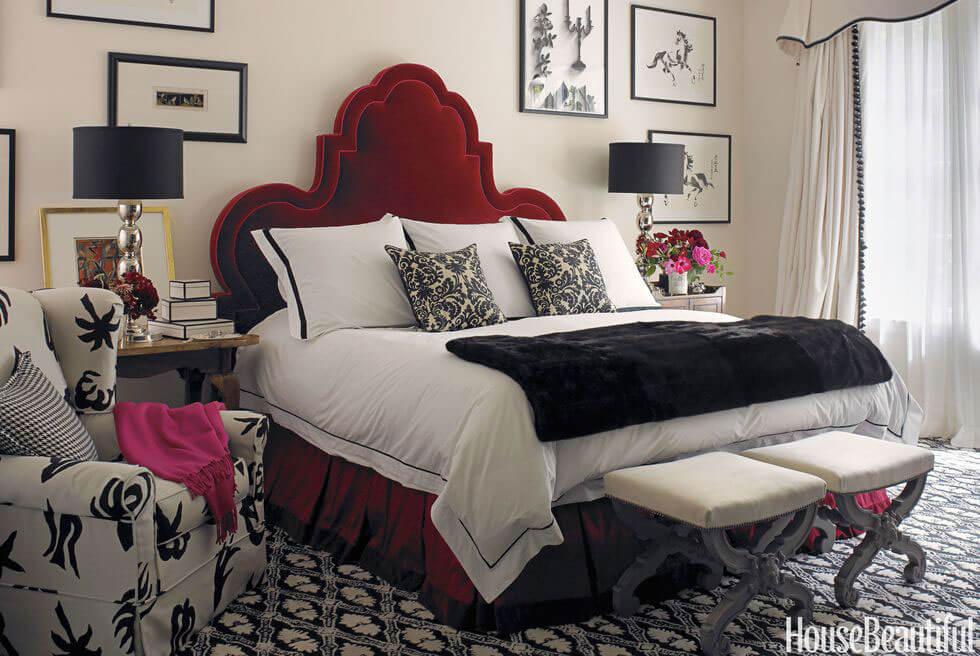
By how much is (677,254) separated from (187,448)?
3.20 metres

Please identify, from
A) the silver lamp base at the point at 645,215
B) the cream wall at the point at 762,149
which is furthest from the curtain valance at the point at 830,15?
the silver lamp base at the point at 645,215

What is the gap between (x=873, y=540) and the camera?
9.21ft

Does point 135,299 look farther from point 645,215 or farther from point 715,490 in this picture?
point 645,215

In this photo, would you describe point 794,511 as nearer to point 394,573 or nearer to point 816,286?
point 394,573

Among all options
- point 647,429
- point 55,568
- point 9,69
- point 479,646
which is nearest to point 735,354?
point 647,429

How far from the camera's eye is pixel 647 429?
2699mm

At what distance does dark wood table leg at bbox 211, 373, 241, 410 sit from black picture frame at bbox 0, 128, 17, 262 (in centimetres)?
105

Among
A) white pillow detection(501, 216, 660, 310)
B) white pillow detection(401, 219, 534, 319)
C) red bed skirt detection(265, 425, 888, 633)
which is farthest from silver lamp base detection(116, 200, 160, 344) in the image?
white pillow detection(501, 216, 660, 310)

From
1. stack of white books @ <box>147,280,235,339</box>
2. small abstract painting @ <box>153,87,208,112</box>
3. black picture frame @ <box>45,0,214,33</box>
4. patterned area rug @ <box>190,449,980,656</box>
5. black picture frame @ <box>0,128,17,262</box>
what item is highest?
black picture frame @ <box>45,0,214,33</box>

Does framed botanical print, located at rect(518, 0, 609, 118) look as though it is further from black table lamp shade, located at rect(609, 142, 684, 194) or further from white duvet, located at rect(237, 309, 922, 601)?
white duvet, located at rect(237, 309, 922, 601)

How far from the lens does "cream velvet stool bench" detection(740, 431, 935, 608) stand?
268cm

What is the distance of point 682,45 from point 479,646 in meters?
4.31

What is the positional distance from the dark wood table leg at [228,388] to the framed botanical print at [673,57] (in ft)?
10.3

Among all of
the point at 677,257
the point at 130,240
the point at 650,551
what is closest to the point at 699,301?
the point at 677,257
